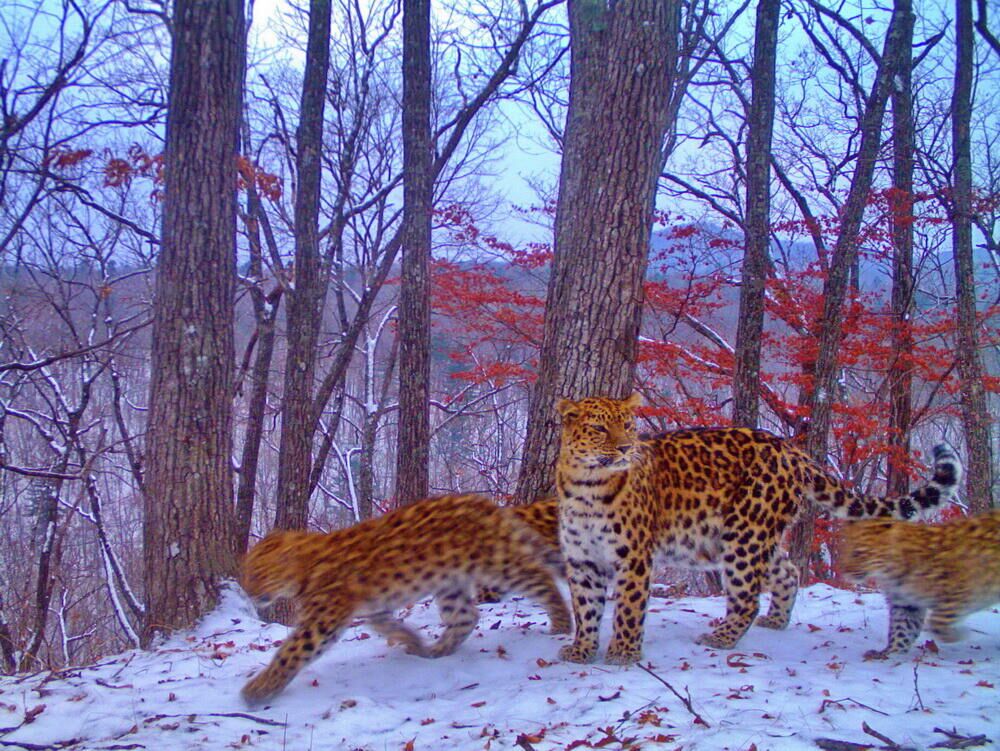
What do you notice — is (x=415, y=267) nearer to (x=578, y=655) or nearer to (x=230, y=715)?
(x=578, y=655)

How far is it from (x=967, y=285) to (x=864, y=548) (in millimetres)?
9921

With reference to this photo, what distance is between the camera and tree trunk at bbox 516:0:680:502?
22.2 feet

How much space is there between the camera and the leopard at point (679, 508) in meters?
5.07

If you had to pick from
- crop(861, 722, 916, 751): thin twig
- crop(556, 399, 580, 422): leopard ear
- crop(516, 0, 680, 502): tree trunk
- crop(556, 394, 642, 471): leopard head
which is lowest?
crop(861, 722, 916, 751): thin twig

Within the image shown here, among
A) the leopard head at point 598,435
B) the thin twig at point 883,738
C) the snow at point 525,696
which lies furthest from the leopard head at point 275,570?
the thin twig at point 883,738

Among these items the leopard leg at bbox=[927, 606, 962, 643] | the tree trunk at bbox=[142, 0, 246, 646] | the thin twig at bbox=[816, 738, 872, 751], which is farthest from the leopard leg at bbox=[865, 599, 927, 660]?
the tree trunk at bbox=[142, 0, 246, 646]

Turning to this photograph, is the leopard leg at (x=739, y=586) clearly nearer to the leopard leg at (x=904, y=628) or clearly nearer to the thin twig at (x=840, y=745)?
the leopard leg at (x=904, y=628)

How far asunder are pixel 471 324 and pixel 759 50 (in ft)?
29.0

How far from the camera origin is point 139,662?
5.63 metres

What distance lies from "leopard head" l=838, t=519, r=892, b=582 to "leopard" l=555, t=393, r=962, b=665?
17 centimetres

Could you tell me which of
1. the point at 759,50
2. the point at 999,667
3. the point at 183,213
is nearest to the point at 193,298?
the point at 183,213

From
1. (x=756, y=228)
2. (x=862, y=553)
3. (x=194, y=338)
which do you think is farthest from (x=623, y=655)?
(x=756, y=228)

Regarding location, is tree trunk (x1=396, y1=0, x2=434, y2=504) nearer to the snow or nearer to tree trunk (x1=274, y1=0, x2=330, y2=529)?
tree trunk (x1=274, y1=0, x2=330, y2=529)

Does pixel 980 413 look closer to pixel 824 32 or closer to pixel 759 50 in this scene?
pixel 759 50
